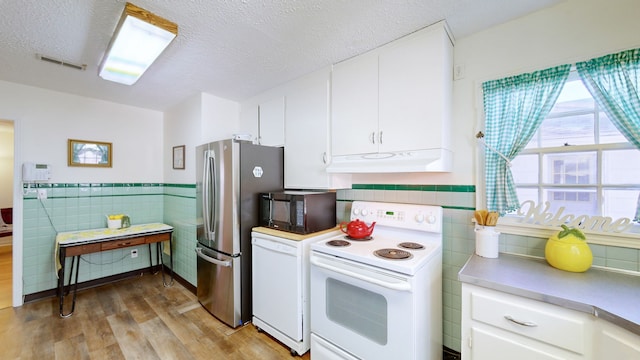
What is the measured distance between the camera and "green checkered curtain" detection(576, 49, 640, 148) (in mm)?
1262

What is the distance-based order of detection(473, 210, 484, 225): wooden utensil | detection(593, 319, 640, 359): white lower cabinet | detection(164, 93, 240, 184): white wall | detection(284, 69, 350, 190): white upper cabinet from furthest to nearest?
detection(164, 93, 240, 184): white wall, detection(284, 69, 350, 190): white upper cabinet, detection(473, 210, 484, 225): wooden utensil, detection(593, 319, 640, 359): white lower cabinet

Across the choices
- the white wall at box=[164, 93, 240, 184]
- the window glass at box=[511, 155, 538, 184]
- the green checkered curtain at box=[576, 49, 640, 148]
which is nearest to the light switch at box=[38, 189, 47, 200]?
the white wall at box=[164, 93, 240, 184]

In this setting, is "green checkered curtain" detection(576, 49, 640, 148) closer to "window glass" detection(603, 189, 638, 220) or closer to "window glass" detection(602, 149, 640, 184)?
"window glass" detection(602, 149, 640, 184)

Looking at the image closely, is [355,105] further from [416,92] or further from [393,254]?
[393,254]

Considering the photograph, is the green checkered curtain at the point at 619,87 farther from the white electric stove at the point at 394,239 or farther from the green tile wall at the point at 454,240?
the white electric stove at the point at 394,239

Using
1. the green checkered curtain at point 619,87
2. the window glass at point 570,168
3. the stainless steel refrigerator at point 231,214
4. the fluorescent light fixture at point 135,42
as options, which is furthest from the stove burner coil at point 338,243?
the fluorescent light fixture at point 135,42

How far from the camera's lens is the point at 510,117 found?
1.62 metres

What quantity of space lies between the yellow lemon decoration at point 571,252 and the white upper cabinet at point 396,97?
771 millimetres

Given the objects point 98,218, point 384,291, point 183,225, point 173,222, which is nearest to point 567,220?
point 384,291

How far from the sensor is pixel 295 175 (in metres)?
2.53

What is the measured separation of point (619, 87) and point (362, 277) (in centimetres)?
169

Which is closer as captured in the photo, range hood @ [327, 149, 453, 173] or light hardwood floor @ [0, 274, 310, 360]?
range hood @ [327, 149, 453, 173]

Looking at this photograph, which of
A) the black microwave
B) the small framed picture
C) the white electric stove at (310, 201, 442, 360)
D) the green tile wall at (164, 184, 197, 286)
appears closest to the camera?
the white electric stove at (310, 201, 442, 360)

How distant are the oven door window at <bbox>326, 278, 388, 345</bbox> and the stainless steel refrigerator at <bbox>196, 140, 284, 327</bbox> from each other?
1.00 metres
